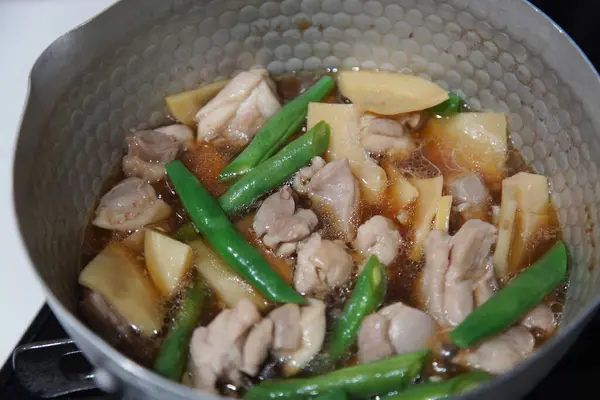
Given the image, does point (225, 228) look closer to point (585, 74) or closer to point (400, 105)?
point (400, 105)

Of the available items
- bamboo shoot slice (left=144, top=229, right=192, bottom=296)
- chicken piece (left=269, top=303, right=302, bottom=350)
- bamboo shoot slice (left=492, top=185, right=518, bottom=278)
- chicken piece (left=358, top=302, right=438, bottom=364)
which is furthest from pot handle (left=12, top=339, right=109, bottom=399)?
bamboo shoot slice (left=492, top=185, right=518, bottom=278)

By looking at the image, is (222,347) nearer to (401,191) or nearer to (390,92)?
(401,191)

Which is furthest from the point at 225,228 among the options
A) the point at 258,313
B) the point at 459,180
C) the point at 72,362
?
the point at 459,180

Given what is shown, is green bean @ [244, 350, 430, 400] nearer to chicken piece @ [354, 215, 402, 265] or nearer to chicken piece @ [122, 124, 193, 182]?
chicken piece @ [354, 215, 402, 265]

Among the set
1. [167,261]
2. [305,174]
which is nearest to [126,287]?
[167,261]

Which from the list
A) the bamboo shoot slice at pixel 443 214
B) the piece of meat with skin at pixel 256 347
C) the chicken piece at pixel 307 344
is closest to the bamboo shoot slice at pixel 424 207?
the bamboo shoot slice at pixel 443 214
